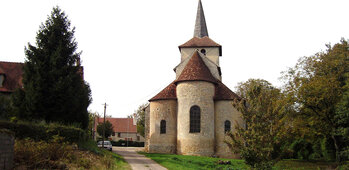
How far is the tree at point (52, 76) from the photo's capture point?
19859mm

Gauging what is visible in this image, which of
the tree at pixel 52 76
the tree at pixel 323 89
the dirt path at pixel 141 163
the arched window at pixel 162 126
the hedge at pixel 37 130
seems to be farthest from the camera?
the arched window at pixel 162 126

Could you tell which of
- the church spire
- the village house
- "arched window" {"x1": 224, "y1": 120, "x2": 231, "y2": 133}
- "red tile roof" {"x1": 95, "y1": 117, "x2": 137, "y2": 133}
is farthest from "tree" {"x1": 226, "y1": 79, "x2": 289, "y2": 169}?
"red tile roof" {"x1": 95, "y1": 117, "x2": 137, "y2": 133}

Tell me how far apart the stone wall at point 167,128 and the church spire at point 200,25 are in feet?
45.1

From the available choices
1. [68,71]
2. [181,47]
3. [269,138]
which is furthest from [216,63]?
[269,138]

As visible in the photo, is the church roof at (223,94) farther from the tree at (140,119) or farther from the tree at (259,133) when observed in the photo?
the tree at (140,119)

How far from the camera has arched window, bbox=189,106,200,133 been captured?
28.6 metres

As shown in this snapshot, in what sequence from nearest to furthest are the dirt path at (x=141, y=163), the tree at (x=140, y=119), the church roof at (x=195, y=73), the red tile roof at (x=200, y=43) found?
the dirt path at (x=141, y=163) → the church roof at (x=195, y=73) → the red tile roof at (x=200, y=43) → the tree at (x=140, y=119)

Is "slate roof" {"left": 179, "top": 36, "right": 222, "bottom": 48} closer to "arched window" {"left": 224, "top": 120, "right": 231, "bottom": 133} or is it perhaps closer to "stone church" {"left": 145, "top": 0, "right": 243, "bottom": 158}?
"stone church" {"left": 145, "top": 0, "right": 243, "bottom": 158}

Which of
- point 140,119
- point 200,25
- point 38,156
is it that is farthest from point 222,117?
point 140,119

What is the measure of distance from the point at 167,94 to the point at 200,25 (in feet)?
47.3

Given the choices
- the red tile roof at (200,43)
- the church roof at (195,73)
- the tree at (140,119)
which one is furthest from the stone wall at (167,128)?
the tree at (140,119)

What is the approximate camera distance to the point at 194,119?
2881cm

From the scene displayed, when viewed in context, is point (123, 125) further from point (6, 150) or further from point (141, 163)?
point (6, 150)

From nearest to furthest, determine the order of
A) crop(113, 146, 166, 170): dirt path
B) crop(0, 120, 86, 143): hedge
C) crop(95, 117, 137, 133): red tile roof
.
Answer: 1. crop(0, 120, 86, 143): hedge
2. crop(113, 146, 166, 170): dirt path
3. crop(95, 117, 137, 133): red tile roof
